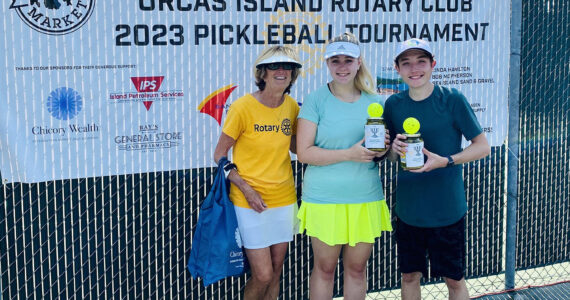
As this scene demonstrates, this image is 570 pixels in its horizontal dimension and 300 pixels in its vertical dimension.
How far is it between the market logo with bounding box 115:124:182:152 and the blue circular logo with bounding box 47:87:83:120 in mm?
324

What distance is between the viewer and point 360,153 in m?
3.50

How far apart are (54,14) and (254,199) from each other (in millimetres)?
1688

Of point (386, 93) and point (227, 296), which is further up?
point (386, 93)

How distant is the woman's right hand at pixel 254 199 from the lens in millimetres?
3764

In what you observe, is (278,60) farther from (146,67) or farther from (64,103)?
(64,103)

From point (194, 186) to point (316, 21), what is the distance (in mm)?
1464

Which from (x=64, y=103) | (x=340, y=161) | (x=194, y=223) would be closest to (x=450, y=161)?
(x=340, y=161)

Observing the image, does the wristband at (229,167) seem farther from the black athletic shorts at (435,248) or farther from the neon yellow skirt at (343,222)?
the black athletic shorts at (435,248)

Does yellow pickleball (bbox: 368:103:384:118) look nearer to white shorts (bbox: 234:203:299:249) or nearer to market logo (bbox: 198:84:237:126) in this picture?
white shorts (bbox: 234:203:299:249)

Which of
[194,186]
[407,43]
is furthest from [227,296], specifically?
[407,43]

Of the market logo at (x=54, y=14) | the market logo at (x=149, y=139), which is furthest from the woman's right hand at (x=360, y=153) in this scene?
the market logo at (x=54, y=14)

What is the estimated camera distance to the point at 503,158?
515cm

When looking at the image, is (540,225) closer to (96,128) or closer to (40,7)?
(96,128)

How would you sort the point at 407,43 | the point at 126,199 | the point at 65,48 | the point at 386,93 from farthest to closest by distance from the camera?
the point at 386,93
the point at 126,199
the point at 65,48
the point at 407,43
